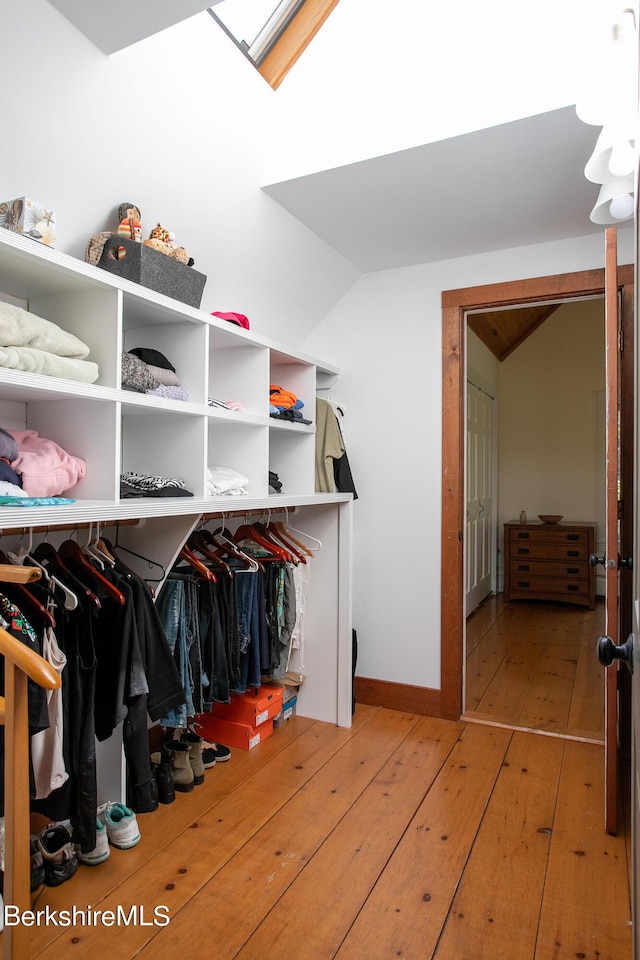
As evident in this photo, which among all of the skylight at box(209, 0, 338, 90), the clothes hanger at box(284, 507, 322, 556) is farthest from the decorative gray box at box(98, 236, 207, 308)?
the clothes hanger at box(284, 507, 322, 556)

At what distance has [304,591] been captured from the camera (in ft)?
10.2

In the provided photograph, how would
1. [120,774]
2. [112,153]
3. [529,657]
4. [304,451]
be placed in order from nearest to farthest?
1. [112,153]
2. [120,774]
3. [304,451]
4. [529,657]

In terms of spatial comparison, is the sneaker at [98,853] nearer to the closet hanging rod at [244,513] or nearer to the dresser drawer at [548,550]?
the closet hanging rod at [244,513]

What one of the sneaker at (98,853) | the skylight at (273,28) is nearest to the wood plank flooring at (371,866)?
the sneaker at (98,853)

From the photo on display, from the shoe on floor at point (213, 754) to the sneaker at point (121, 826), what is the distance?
55cm

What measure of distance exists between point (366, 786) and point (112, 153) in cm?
251

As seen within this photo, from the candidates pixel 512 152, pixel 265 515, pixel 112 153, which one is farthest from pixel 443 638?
pixel 112 153

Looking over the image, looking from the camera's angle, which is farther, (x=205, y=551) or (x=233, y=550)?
(x=233, y=550)

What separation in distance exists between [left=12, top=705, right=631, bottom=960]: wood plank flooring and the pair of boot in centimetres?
5

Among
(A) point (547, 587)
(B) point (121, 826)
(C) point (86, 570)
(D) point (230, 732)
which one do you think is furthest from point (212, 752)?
(A) point (547, 587)

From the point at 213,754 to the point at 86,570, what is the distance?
1233mm

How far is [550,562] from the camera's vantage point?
575 centimetres

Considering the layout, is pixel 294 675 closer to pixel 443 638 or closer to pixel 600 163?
pixel 443 638

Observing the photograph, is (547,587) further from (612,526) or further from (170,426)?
(170,426)
